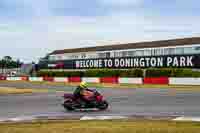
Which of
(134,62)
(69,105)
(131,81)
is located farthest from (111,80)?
(69,105)

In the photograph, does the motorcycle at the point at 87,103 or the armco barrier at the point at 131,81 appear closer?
the motorcycle at the point at 87,103

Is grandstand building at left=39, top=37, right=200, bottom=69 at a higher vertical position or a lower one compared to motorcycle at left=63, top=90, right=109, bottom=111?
higher

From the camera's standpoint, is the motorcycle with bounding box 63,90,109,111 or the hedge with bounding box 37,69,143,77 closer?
the motorcycle with bounding box 63,90,109,111

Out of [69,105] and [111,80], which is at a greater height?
[111,80]

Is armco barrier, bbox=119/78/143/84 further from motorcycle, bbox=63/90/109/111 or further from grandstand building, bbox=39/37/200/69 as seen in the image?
motorcycle, bbox=63/90/109/111

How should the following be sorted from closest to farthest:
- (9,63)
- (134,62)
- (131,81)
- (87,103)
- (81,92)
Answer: (87,103)
(81,92)
(131,81)
(134,62)
(9,63)

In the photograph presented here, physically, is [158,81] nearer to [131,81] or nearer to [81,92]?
[131,81]

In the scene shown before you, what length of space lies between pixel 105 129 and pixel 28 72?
83114 mm

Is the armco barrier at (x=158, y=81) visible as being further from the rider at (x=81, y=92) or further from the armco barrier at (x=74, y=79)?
the rider at (x=81, y=92)

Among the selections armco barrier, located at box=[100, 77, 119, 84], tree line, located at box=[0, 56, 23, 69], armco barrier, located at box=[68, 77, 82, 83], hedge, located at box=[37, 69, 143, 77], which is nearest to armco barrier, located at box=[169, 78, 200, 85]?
armco barrier, located at box=[100, 77, 119, 84]

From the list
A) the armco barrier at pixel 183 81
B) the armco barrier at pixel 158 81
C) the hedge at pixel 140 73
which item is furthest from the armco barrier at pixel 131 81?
the armco barrier at pixel 183 81

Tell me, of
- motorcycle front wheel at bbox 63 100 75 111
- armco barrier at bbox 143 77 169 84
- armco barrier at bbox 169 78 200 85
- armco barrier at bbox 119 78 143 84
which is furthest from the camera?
armco barrier at bbox 119 78 143 84

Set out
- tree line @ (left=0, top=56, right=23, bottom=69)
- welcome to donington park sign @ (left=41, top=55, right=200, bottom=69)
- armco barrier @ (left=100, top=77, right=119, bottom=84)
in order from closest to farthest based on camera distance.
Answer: armco barrier @ (left=100, top=77, right=119, bottom=84) → welcome to donington park sign @ (left=41, top=55, right=200, bottom=69) → tree line @ (left=0, top=56, right=23, bottom=69)

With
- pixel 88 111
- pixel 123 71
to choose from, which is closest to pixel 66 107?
pixel 88 111
